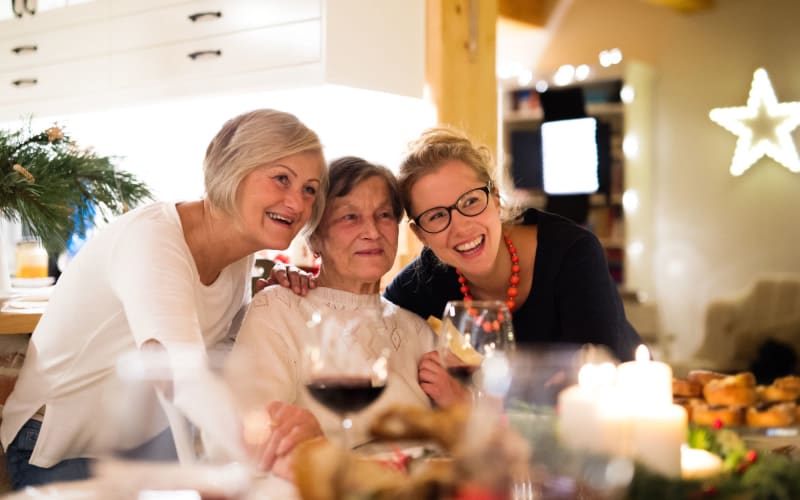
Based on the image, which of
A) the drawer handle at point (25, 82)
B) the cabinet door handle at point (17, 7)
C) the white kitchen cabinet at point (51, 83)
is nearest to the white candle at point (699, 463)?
the white kitchen cabinet at point (51, 83)

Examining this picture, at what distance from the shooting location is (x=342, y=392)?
2.63 feet

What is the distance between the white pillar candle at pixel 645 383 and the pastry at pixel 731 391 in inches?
57.9

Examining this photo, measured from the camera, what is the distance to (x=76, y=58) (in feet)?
12.0

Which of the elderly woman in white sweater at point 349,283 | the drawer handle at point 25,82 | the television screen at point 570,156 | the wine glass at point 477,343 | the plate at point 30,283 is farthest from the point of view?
the television screen at point 570,156

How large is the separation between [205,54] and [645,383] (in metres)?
2.66

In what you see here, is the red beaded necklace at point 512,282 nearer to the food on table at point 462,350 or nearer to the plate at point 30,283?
the food on table at point 462,350

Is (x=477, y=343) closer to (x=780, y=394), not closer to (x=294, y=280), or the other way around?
(x=294, y=280)

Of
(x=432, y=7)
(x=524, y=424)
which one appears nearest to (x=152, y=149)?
(x=432, y=7)

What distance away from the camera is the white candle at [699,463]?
827mm

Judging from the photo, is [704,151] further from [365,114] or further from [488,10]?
[365,114]

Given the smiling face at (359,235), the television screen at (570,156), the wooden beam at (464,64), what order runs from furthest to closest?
the television screen at (570,156) → the wooden beam at (464,64) → the smiling face at (359,235)

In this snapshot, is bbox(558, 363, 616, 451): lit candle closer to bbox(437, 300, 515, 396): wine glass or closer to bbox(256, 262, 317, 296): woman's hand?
bbox(437, 300, 515, 396): wine glass

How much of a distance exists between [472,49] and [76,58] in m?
1.70

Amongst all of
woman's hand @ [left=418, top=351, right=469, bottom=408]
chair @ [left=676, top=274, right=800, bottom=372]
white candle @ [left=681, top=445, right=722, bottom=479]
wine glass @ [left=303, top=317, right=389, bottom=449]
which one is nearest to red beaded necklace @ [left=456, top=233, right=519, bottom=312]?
woman's hand @ [left=418, top=351, right=469, bottom=408]
